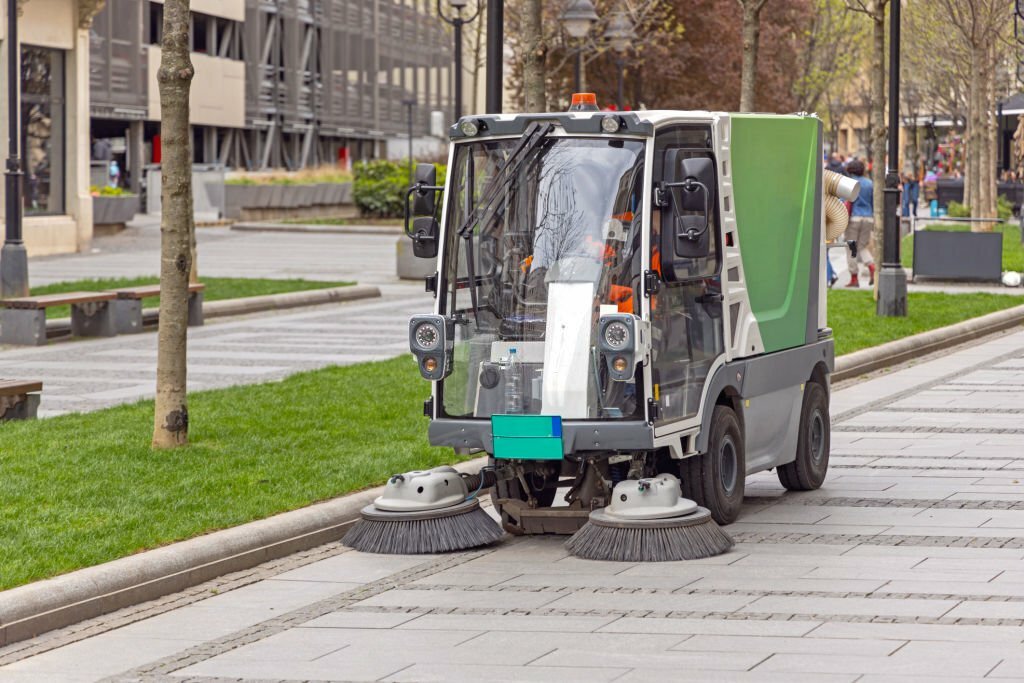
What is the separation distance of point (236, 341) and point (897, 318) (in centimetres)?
792

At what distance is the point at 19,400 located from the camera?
534 inches

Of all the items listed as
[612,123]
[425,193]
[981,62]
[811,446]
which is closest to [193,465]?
[425,193]

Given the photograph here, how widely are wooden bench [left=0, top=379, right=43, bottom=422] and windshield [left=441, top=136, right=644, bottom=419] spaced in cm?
469

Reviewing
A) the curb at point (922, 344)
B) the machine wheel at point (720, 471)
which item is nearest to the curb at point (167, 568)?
the machine wheel at point (720, 471)

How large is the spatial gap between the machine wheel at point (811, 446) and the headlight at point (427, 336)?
107 inches

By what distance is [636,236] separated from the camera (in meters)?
9.52

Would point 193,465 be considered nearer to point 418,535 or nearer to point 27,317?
point 418,535

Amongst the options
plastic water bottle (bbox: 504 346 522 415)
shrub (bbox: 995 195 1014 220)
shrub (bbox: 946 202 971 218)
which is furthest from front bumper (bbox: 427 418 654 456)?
shrub (bbox: 995 195 1014 220)

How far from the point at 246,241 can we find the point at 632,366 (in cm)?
3322

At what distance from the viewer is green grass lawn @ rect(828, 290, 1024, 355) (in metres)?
20.5

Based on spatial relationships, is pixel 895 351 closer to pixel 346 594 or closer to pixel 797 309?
pixel 797 309

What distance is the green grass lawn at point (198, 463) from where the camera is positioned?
912 centimetres

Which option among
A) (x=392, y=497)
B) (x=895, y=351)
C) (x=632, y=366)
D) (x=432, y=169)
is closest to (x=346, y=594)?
(x=392, y=497)

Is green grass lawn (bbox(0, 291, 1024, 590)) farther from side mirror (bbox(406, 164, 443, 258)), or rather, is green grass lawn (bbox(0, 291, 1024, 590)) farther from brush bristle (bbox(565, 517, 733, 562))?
brush bristle (bbox(565, 517, 733, 562))
